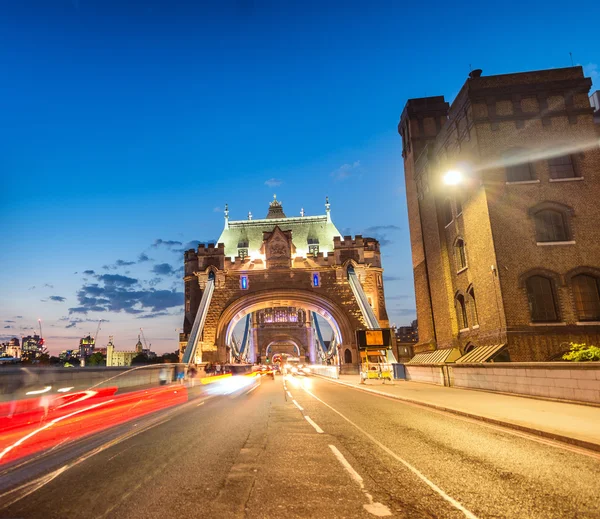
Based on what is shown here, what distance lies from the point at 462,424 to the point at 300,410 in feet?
Result: 17.2

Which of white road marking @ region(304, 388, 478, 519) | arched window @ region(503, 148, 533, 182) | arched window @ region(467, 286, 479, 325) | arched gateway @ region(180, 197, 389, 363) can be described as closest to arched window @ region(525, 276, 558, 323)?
arched window @ region(467, 286, 479, 325)

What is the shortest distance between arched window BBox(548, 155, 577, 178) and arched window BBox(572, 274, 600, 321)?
5.09 m

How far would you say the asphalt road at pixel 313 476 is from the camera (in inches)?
178

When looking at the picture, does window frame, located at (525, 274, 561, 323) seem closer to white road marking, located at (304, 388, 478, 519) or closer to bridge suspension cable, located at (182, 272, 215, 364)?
white road marking, located at (304, 388, 478, 519)

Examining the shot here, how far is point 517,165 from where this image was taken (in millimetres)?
22484

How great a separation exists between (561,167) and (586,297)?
256 inches

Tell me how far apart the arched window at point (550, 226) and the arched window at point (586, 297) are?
211 cm

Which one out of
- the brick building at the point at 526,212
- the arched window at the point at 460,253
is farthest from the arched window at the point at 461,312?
the arched window at the point at 460,253

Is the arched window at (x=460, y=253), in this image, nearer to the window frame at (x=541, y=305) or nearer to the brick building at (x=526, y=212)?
the brick building at (x=526, y=212)

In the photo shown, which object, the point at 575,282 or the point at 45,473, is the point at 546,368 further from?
the point at 45,473

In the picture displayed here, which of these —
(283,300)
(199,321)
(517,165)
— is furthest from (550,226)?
(199,321)

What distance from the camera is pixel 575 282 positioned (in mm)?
20906

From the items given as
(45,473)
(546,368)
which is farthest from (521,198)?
(45,473)

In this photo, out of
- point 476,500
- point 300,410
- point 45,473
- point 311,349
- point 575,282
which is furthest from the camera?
point 311,349
